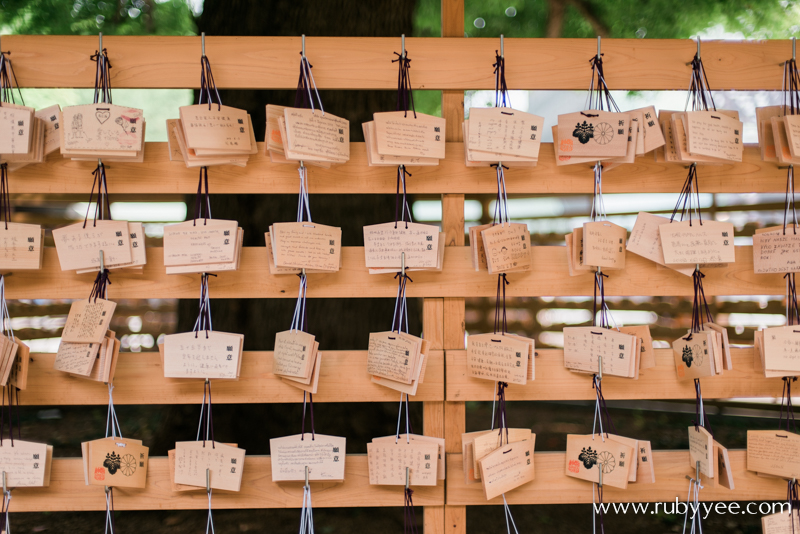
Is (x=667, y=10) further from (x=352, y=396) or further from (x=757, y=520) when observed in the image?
(x=352, y=396)

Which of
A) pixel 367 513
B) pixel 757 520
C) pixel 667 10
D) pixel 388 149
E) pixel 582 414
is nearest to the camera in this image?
pixel 388 149

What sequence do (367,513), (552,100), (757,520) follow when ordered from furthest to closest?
1. (552,100)
2. (757,520)
3. (367,513)

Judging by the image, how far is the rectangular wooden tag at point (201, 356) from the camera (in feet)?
4.54

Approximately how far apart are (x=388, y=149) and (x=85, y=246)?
0.85 metres

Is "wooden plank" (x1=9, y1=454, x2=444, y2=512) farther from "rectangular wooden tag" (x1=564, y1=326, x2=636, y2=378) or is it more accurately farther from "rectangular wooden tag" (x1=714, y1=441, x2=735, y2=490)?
"rectangular wooden tag" (x1=714, y1=441, x2=735, y2=490)

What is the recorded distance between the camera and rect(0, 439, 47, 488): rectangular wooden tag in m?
1.42

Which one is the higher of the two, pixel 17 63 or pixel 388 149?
pixel 17 63

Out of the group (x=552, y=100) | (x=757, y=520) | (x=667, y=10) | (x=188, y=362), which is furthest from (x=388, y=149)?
(x=552, y=100)

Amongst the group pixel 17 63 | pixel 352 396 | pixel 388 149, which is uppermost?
pixel 17 63

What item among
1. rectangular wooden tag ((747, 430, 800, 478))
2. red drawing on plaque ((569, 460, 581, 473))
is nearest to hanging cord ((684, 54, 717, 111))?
rectangular wooden tag ((747, 430, 800, 478))

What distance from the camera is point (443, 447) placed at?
1441 millimetres

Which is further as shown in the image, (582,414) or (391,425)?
(582,414)

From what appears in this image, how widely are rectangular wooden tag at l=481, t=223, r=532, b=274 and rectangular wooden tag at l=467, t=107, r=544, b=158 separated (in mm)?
206

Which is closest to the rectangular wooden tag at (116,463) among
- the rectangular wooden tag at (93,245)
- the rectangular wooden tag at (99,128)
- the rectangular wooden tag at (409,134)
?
the rectangular wooden tag at (93,245)
